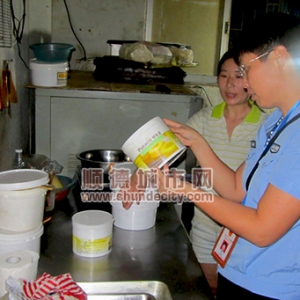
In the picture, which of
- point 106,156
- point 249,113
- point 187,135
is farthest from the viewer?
point 106,156

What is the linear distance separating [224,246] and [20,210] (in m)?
0.57

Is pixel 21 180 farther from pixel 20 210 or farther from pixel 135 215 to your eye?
pixel 135 215

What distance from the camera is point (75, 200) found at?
1571 mm

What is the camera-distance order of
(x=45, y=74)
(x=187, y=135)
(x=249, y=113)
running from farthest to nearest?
(x=45, y=74)
(x=249, y=113)
(x=187, y=135)

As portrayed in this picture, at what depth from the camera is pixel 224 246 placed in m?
1.09

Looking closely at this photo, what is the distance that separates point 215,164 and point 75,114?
1014 millimetres

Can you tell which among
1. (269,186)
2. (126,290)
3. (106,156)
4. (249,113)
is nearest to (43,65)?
(106,156)

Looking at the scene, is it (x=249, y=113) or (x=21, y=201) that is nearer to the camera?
(x=21, y=201)

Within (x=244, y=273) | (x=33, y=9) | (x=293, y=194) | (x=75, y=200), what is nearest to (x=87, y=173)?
(x=75, y=200)

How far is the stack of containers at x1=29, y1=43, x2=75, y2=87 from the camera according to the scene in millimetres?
1961

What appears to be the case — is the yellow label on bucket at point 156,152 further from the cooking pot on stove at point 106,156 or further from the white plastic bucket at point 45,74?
the white plastic bucket at point 45,74

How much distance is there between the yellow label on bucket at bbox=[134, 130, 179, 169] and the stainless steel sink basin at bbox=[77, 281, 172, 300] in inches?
12.1

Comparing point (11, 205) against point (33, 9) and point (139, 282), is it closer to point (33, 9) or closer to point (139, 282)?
point (139, 282)

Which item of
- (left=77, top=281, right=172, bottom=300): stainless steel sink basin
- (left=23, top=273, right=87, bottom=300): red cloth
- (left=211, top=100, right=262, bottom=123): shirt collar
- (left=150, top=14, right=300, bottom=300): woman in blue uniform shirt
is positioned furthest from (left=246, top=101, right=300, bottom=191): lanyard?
(left=211, top=100, right=262, bottom=123): shirt collar
